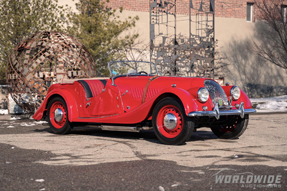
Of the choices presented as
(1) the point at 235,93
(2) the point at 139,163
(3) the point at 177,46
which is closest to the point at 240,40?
(3) the point at 177,46

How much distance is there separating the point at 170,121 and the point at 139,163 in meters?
1.43

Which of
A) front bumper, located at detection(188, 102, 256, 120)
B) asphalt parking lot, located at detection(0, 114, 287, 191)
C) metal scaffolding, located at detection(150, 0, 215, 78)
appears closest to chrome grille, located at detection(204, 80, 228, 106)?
front bumper, located at detection(188, 102, 256, 120)

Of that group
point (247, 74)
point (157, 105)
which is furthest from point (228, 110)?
point (247, 74)

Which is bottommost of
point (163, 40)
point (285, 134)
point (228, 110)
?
point (285, 134)

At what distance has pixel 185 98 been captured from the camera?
Result: 5695mm

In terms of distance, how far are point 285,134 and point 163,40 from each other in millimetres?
11508

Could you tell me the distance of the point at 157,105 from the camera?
603cm

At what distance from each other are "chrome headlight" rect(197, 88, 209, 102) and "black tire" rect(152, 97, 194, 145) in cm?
33

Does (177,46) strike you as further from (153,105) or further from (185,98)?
(185,98)

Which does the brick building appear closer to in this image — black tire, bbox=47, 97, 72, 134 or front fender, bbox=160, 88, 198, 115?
black tire, bbox=47, 97, 72, 134

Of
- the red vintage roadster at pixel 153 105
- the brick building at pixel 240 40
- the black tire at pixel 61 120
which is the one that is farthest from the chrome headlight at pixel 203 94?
the brick building at pixel 240 40

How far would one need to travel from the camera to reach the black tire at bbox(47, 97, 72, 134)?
7.46 metres

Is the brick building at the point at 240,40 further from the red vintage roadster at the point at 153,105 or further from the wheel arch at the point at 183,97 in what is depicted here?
the wheel arch at the point at 183,97

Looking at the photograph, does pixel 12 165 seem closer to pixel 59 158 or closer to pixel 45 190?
pixel 59 158
